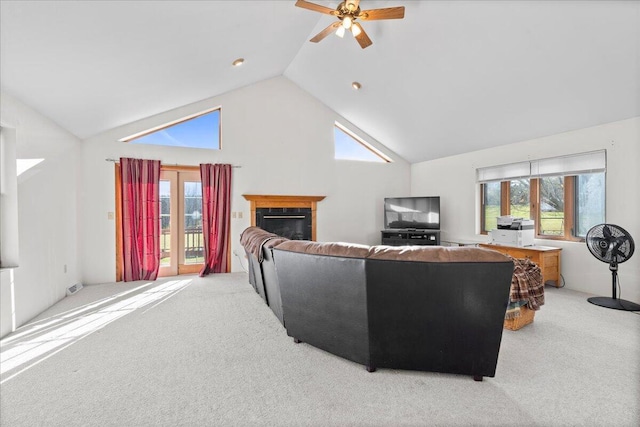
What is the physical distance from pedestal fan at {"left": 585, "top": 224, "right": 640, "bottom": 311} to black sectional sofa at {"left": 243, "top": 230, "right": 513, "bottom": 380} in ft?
8.94

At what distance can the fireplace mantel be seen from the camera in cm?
559

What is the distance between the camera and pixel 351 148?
21.3 ft

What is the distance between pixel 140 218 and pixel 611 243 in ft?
20.5

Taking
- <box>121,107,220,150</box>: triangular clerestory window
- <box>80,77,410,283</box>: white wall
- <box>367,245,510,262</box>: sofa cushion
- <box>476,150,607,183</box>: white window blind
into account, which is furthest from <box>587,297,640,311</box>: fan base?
<box>121,107,220,150</box>: triangular clerestory window

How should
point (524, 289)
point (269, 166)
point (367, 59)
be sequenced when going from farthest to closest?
point (269, 166), point (367, 59), point (524, 289)

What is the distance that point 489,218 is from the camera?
5.55 metres

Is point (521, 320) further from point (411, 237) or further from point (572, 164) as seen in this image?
point (411, 237)

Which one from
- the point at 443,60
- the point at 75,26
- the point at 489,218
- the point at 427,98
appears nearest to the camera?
the point at 75,26

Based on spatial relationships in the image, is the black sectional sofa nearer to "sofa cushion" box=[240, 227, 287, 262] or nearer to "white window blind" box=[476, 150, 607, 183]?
"sofa cushion" box=[240, 227, 287, 262]

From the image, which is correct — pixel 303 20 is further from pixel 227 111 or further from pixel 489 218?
pixel 489 218

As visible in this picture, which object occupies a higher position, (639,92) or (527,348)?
(639,92)

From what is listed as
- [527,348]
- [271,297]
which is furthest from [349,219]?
[527,348]

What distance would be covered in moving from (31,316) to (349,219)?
494 centimetres

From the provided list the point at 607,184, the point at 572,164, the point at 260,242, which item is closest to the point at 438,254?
the point at 260,242
